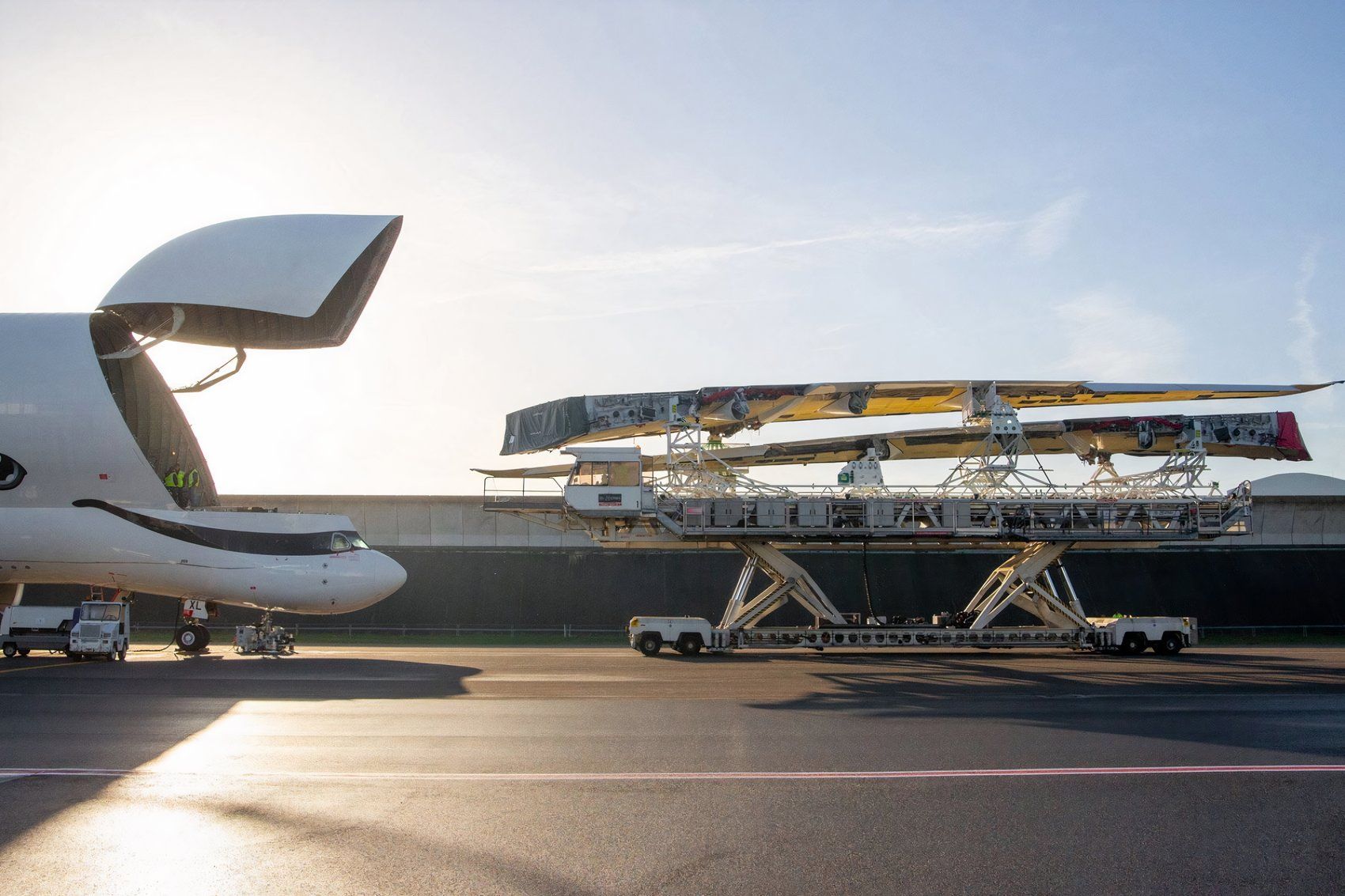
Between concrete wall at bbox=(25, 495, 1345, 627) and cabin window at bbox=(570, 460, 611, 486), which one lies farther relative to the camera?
concrete wall at bbox=(25, 495, 1345, 627)

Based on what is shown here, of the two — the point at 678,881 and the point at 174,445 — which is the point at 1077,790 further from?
the point at 174,445

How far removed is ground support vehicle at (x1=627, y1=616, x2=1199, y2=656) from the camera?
31.1m

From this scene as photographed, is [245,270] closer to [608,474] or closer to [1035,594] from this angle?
[608,474]

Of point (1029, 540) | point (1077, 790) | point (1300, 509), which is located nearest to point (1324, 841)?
point (1077, 790)

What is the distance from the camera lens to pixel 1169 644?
3241 cm

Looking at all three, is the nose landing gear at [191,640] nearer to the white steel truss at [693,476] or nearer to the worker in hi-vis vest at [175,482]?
the worker in hi-vis vest at [175,482]

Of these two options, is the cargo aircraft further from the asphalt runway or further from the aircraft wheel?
the asphalt runway

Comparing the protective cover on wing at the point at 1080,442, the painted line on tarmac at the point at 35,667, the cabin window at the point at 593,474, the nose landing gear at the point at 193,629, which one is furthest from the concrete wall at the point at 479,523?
the painted line on tarmac at the point at 35,667

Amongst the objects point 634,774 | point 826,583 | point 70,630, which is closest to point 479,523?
point 826,583

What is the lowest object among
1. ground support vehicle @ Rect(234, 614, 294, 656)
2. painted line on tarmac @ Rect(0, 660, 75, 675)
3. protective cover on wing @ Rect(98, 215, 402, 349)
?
painted line on tarmac @ Rect(0, 660, 75, 675)

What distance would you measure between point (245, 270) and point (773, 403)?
17464 millimetres

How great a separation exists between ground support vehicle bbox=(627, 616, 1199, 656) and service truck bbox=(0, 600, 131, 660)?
604 inches

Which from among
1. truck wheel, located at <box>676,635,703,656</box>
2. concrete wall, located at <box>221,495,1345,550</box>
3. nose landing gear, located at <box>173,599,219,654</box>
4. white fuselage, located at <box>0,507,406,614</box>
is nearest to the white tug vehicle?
truck wheel, located at <box>676,635,703,656</box>

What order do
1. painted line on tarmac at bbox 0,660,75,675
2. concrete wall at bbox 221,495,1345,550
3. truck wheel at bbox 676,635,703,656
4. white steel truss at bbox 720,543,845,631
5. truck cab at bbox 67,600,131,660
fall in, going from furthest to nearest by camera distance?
concrete wall at bbox 221,495,1345,550 → white steel truss at bbox 720,543,845,631 → truck wheel at bbox 676,635,703,656 → truck cab at bbox 67,600,131,660 → painted line on tarmac at bbox 0,660,75,675
